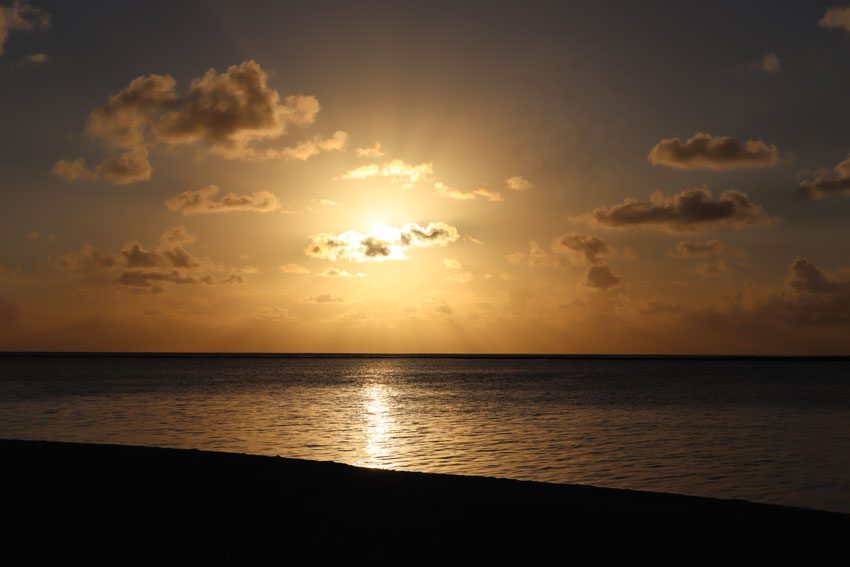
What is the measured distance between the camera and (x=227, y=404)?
7394 cm

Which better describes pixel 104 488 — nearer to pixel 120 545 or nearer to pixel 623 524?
pixel 120 545

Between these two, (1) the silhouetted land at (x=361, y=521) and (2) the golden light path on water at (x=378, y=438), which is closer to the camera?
(1) the silhouetted land at (x=361, y=521)

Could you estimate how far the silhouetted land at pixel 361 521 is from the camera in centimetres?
1319

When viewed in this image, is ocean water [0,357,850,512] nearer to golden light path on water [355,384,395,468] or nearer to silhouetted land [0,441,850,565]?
golden light path on water [355,384,395,468]

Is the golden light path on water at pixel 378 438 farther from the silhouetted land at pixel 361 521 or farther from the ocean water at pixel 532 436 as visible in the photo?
the silhouetted land at pixel 361 521

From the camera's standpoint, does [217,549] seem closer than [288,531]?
Yes

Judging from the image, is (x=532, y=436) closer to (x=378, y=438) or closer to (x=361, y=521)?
(x=378, y=438)

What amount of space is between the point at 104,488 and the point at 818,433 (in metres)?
47.3

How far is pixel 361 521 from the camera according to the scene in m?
15.7

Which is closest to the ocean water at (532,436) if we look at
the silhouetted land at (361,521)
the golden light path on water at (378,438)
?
the golden light path on water at (378,438)

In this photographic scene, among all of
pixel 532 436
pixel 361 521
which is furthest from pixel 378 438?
pixel 361 521

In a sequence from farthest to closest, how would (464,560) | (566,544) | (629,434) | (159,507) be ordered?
(629,434), (159,507), (566,544), (464,560)

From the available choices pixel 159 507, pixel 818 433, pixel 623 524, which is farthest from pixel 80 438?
pixel 818 433

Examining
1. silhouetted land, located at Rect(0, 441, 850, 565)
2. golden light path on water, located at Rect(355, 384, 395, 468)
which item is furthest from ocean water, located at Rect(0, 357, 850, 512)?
silhouetted land, located at Rect(0, 441, 850, 565)
